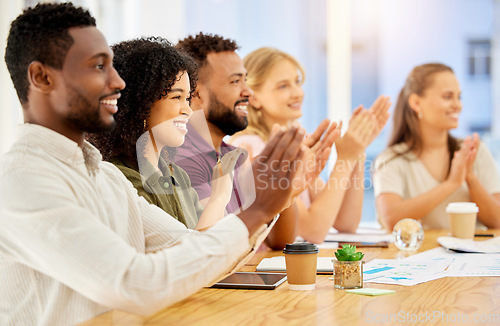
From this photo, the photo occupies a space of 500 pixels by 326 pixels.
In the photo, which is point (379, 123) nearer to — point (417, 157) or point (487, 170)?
point (417, 157)

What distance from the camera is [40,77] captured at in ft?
3.31

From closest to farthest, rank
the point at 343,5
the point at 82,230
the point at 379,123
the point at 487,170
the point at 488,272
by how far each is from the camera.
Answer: the point at 82,230 < the point at 488,272 < the point at 379,123 < the point at 487,170 < the point at 343,5

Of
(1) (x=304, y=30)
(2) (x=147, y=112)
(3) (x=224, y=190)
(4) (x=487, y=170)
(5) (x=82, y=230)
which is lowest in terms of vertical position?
(4) (x=487, y=170)

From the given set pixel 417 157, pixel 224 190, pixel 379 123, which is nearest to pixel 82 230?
pixel 224 190

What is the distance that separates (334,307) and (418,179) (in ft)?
6.62

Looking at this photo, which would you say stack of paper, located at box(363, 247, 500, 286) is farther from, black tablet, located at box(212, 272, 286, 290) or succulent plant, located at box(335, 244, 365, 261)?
black tablet, located at box(212, 272, 286, 290)

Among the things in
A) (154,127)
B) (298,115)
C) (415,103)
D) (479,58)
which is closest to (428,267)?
(154,127)

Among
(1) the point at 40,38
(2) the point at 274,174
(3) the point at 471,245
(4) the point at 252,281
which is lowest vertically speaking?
(3) the point at 471,245

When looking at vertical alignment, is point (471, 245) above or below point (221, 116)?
below

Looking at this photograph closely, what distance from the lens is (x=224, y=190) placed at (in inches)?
64.4

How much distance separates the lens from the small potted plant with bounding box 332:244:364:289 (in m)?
1.28

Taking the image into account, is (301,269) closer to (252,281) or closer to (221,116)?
(252,281)

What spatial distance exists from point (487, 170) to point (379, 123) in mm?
817

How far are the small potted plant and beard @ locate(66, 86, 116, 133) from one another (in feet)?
1.95
